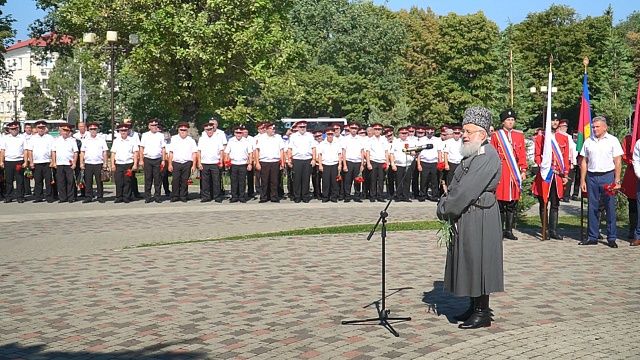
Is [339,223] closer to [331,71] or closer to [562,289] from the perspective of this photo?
[562,289]

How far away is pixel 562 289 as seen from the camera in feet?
31.0

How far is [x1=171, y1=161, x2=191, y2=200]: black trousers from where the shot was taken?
2097 cm

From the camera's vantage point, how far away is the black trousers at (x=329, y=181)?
21469 mm

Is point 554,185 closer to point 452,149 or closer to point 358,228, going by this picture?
point 358,228

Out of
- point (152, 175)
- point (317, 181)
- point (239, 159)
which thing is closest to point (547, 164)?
point (317, 181)

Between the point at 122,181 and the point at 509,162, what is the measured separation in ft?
36.6

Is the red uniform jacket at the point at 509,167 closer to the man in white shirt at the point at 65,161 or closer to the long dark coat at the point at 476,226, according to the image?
the long dark coat at the point at 476,226

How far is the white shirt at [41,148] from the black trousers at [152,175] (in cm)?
257

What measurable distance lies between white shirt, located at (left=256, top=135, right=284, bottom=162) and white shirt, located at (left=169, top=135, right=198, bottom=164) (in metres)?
1.73

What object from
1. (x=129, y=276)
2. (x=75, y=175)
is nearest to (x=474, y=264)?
(x=129, y=276)

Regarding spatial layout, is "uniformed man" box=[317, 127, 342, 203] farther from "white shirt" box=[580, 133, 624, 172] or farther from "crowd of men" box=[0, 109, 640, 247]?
"white shirt" box=[580, 133, 624, 172]

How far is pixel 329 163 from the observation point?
843 inches

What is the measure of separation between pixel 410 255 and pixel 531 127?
503cm

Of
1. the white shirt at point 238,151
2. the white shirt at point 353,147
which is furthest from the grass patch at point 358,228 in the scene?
the white shirt at point 238,151
